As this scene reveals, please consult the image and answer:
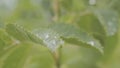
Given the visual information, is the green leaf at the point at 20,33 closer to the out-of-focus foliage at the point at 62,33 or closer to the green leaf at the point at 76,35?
the out-of-focus foliage at the point at 62,33

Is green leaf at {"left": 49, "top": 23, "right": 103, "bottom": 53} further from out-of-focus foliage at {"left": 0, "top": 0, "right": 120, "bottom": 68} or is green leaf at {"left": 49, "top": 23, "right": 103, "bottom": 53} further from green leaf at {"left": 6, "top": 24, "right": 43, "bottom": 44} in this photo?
green leaf at {"left": 6, "top": 24, "right": 43, "bottom": 44}

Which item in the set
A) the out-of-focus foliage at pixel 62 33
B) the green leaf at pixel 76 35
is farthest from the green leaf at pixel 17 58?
the green leaf at pixel 76 35

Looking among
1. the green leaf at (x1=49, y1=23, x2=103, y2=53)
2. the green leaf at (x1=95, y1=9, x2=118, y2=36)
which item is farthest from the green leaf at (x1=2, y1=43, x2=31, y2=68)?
the green leaf at (x1=95, y1=9, x2=118, y2=36)

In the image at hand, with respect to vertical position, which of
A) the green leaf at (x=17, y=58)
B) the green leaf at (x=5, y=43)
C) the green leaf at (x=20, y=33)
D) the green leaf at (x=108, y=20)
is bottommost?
the green leaf at (x=20, y=33)

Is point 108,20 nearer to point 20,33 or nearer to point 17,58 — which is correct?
point 17,58

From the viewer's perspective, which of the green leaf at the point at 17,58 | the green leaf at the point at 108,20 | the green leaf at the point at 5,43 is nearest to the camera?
the green leaf at the point at 5,43

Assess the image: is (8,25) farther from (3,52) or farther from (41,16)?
(41,16)

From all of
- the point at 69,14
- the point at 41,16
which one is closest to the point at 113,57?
the point at 69,14

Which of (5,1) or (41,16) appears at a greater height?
(5,1)
